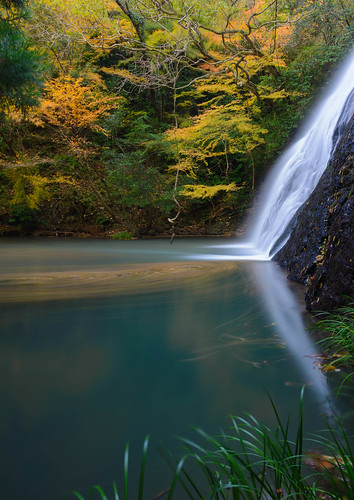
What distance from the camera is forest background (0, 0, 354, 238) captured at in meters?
11.2

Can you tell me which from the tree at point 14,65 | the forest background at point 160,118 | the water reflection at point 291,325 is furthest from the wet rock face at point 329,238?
the forest background at point 160,118

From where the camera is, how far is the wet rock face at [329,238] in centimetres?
264

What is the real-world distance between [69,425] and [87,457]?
0.24 m

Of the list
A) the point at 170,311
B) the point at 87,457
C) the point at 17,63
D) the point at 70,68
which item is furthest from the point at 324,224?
the point at 70,68

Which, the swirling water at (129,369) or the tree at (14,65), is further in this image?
the tree at (14,65)

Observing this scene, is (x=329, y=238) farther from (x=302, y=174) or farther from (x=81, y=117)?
(x=81, y=117)

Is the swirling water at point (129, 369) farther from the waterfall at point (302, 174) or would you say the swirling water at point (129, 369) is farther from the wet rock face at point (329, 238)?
the waterfall at point (302, 174)

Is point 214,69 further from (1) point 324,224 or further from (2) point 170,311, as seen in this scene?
(2) point 170,311

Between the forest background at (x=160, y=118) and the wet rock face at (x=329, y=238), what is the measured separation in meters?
5.90

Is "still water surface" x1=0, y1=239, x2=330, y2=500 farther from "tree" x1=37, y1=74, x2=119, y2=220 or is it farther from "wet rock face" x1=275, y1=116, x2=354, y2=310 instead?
"tree" x1=37, y1=74, x2=119, y2=220

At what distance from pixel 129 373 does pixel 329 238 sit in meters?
2.03

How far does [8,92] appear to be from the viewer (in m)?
5.65

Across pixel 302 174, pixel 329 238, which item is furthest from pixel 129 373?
pixel 302 174

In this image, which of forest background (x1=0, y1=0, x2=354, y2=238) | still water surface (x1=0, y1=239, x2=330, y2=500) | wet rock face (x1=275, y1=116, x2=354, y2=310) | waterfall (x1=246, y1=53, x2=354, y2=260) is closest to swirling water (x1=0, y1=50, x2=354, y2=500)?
still water surface (x1=0, y1=239, x2=330, y2=500)
